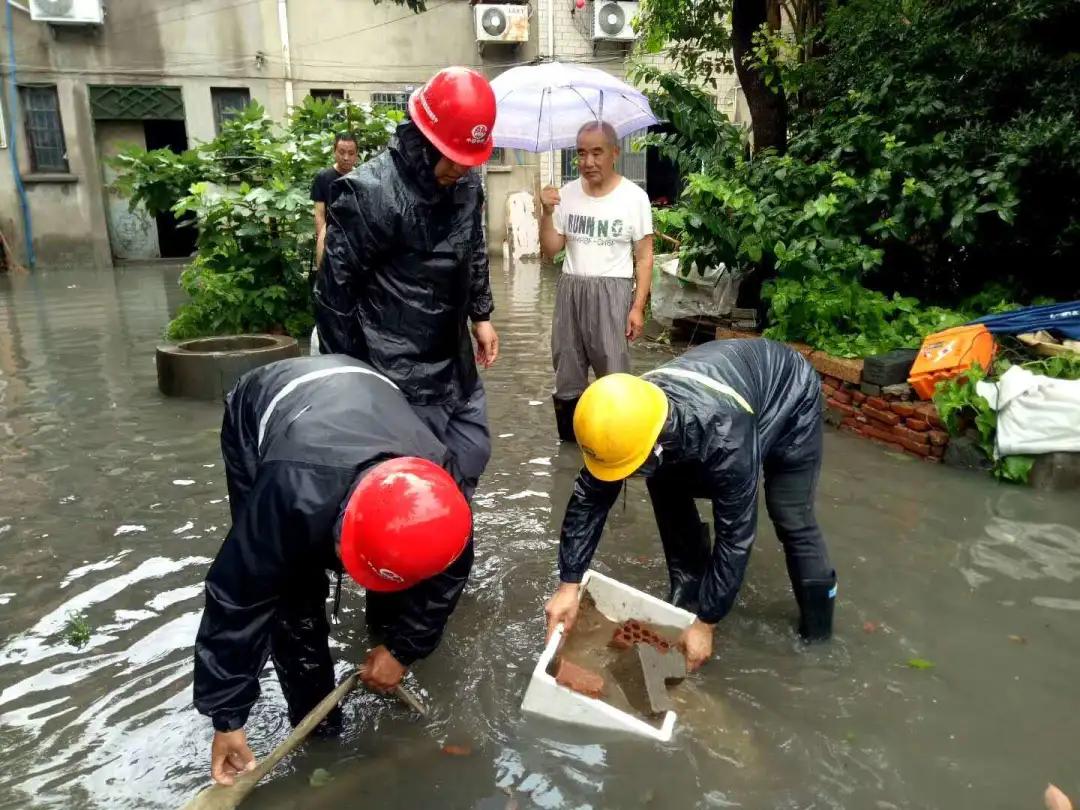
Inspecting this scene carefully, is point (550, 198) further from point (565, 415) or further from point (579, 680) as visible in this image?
point (579, 680)

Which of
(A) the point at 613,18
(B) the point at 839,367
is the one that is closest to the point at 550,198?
(B) the point at 839,367

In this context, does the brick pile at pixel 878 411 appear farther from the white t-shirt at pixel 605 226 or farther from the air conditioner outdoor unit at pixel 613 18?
the air conditioner outdoor unit at pixel 613 18

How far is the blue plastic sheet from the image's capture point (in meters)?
4.66

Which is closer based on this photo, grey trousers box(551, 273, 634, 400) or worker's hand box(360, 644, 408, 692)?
worker's hand box(360, 644, 408, 692)

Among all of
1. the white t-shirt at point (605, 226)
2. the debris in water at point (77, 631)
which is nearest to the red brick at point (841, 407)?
the white t-shirt at point (605, 226)

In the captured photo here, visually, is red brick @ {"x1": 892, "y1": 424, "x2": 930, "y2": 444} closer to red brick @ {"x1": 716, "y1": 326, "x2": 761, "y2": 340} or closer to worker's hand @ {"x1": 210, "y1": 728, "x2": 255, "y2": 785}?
red brick @ {"x1": 716, "y1": 326, "x2": 761, "y2": 340}

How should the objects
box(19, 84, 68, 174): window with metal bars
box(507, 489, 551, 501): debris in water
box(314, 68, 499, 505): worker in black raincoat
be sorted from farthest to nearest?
box(19, 84, 68, 174): window with metal bars, box(507, 489, 551, 501): debris in water, box(314, 68, 499, 505): worker in black raincoat

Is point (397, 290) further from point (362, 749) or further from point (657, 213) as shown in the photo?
point (657, 213)

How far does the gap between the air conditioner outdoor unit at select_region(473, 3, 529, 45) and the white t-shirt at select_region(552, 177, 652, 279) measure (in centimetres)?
1200

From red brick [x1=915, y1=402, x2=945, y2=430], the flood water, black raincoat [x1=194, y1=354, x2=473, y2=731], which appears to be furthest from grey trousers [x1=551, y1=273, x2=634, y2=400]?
black raincoat [x1=194, y1=354, x2=473, y2=731]

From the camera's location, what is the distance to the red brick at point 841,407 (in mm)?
5211

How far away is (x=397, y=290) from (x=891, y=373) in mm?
3357

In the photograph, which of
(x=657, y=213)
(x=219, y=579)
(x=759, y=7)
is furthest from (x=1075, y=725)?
(x=759, y=7)

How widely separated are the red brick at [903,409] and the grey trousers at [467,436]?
9.21 ft
